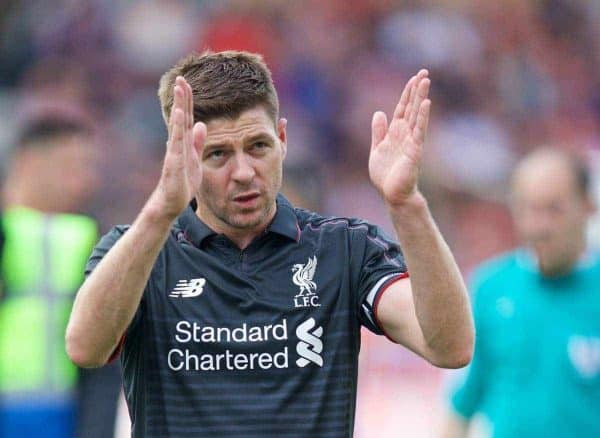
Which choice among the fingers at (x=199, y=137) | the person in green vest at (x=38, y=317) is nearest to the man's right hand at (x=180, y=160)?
the fingers at (x=199, y=137)

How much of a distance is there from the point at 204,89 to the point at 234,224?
382 millimetres

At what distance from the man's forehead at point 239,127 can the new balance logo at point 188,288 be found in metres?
0.39

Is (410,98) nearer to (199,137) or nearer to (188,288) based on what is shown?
(199,137)

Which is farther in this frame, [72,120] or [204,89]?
[72,120]

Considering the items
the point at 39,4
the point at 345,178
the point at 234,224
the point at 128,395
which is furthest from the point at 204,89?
the point at 39,4

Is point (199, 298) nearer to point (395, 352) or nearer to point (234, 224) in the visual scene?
point (234, 224)

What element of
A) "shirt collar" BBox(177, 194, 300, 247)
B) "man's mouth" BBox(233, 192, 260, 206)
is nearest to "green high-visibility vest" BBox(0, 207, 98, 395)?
"shirt collar" BBox(177, 194, 300, 247)

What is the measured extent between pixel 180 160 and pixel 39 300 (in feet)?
10.4

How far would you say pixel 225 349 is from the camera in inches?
151

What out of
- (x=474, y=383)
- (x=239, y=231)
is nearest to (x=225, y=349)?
(x=239, y=231)

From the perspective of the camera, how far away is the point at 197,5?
544 inches

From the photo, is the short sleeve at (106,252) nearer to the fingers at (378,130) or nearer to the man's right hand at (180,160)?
the man's right hand at (180,160)

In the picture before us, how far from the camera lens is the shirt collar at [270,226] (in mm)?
4004

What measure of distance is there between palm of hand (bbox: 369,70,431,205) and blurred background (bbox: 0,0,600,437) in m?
8.36
